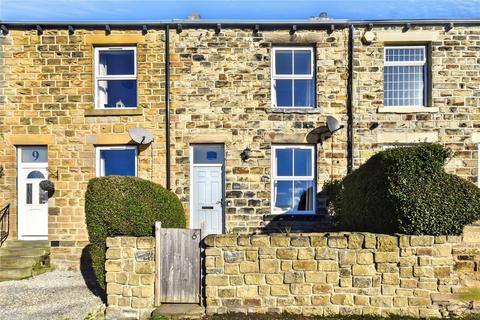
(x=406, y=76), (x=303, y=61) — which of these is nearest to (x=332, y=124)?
(x=303, y=61)

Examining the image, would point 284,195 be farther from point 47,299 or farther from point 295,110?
point 47,299

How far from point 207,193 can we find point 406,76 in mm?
6097

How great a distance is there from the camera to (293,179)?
34.3 ft

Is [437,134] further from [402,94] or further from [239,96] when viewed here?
[239,96]

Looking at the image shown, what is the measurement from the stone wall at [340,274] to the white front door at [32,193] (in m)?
6.04

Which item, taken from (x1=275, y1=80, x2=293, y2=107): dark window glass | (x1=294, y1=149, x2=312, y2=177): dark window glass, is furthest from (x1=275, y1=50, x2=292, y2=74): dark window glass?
(x1=294, y1=149, x2=312, y2=177): dark window glass

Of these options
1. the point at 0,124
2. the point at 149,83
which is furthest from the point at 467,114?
the point at 0,124

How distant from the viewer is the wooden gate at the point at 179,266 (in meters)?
6.67

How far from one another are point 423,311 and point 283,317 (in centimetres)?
222

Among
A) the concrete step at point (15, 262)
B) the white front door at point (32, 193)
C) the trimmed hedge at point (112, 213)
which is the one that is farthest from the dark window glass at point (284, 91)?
the concrete step at point (15, 262)

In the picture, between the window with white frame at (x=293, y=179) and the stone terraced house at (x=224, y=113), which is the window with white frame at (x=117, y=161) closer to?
the stone terraced house at (x=224, y=113)

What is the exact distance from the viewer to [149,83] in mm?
10375

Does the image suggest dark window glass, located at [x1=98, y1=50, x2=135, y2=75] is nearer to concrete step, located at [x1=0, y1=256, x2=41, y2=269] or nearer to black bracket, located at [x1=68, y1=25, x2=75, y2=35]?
black bracket, located at [x1=68, y1=25, x2=75, y2=35]

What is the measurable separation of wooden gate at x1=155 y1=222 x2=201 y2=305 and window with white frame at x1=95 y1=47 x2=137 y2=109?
504cm
